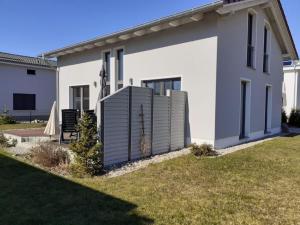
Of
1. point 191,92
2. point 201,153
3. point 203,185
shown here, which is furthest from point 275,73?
point 203,185

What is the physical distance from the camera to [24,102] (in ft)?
80.3

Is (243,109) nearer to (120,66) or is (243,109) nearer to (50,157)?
(120,66)

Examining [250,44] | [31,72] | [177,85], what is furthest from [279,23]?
[31,72]

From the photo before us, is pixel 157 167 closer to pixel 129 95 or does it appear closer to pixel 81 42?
pixel 129 95

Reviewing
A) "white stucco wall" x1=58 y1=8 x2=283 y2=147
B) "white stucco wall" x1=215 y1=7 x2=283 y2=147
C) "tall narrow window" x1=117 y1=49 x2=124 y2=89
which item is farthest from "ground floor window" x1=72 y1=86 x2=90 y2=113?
"white stucco wall" x1=215 y1=7 x2=283 y2=147

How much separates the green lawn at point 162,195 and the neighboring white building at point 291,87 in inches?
638

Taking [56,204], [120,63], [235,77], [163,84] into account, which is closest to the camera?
[56,204]

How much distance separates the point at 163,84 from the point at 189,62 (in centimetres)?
160

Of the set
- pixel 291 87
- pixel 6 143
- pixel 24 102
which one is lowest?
pixel 6 143

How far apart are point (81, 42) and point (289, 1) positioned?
37.9 feet

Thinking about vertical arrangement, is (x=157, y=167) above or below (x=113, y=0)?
below

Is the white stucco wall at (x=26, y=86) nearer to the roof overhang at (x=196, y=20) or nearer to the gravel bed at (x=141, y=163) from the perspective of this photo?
the roof overhang at (x=196, y=20)

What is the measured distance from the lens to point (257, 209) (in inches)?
182

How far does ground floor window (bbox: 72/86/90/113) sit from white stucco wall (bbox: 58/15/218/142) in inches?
136
